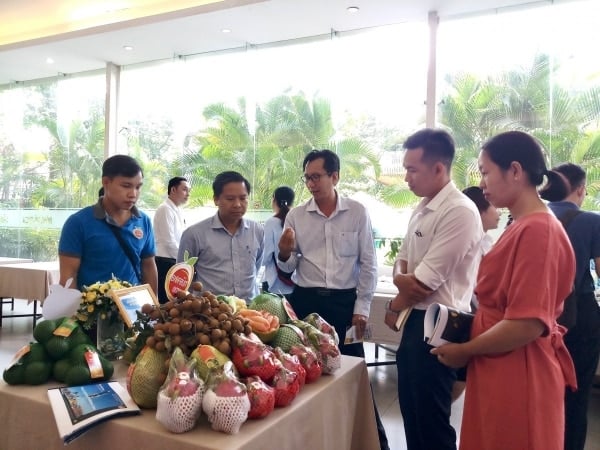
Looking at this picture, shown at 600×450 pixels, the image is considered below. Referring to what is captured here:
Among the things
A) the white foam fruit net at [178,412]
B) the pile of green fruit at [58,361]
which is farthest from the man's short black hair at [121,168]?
the white foam fruit net at [178,412]

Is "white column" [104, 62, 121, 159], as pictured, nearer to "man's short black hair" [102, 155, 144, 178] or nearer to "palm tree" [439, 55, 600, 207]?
"palm tree" [439, 55, 600, 207]

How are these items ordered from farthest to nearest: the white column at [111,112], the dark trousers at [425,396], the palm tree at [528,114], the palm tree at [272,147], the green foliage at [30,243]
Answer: the green foliage at [30,243] → the white column at [111,112] → the palm tree at [272,147] → the palm tree at [528,114] → the dark trousers at [425,396]

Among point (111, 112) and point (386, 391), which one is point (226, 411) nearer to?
point (386, 391)

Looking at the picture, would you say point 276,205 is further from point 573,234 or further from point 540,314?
point 540,314

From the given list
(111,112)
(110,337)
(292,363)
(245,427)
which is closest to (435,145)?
(292,363)

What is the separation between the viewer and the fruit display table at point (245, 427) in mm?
981

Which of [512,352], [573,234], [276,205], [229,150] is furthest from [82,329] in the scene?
[229,150]

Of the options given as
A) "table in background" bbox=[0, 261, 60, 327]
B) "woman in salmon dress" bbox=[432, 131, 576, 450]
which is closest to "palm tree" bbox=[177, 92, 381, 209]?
"table in background" bbox=[0, 261, 60, 327]

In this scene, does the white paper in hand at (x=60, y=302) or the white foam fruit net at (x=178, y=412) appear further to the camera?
the white paper in hand at (x=60, y=302)

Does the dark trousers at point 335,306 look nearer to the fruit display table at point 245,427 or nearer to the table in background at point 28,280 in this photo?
the fruit display table at point 245,427

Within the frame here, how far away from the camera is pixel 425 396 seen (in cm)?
157

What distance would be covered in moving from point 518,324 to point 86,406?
0.99 m

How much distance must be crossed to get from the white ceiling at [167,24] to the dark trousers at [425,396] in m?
3.83

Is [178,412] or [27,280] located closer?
[178,412]
